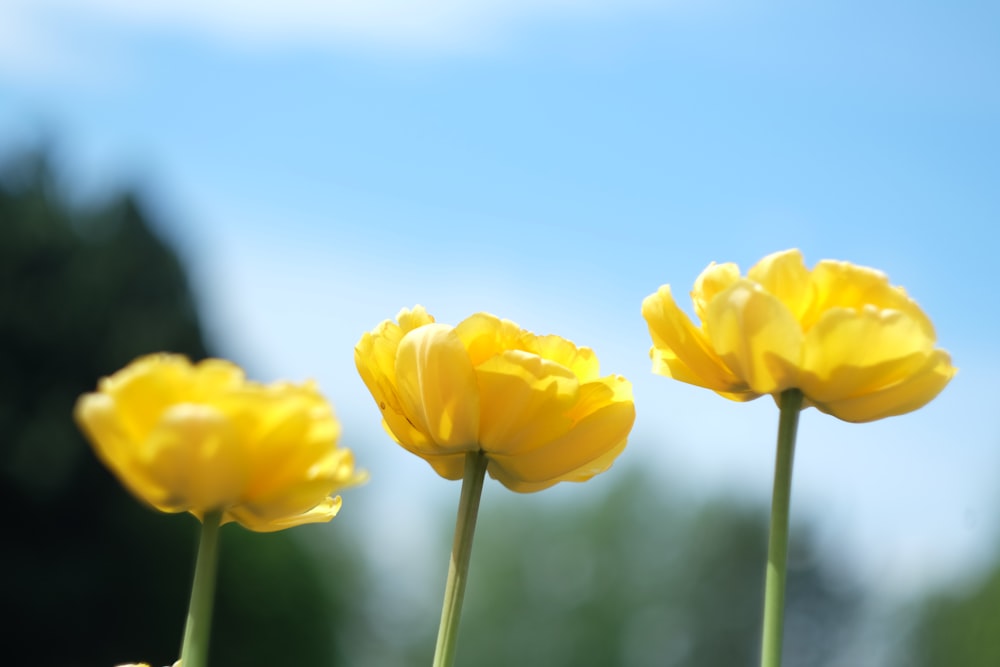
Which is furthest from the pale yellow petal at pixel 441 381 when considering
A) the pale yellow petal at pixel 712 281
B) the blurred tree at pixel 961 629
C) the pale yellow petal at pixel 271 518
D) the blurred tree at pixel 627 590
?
the blurred tree at pixel 627 590

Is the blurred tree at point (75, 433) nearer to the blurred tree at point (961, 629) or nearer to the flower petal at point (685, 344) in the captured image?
the flower petal at point (685, 344)

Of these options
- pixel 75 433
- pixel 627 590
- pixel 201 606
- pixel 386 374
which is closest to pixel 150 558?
pixel 75 433

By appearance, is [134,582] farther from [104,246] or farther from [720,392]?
[720,392]

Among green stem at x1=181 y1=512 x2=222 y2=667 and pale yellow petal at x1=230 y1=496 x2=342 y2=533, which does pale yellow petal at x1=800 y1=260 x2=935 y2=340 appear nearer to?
pale yellow petal at x1=230 y1=496 x2=342 y2=533

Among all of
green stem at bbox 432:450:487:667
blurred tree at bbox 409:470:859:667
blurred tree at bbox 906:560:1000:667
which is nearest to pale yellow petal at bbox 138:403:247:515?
green stem at bbox 432:450:487:667

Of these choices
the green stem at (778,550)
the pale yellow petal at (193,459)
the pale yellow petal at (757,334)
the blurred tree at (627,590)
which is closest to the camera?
the pale yellow petal at (193,459)

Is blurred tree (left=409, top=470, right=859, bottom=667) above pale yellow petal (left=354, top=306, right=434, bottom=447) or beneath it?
above

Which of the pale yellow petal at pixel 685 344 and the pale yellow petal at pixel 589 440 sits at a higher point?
the pale yellow petal at pixel 685 344

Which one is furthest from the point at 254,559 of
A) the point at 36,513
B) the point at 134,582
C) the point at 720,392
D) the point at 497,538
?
the point at 720,392
